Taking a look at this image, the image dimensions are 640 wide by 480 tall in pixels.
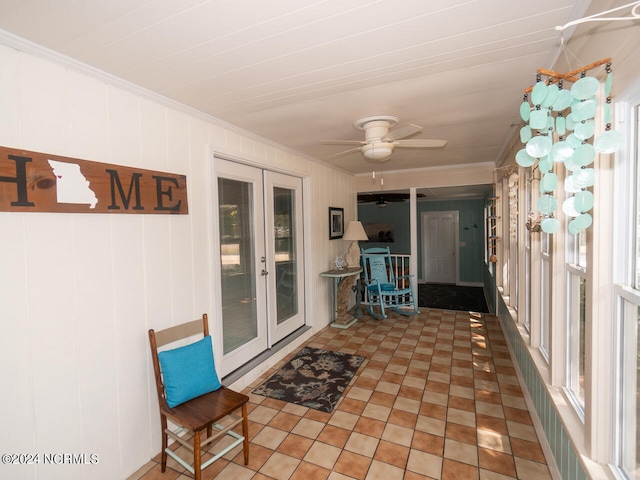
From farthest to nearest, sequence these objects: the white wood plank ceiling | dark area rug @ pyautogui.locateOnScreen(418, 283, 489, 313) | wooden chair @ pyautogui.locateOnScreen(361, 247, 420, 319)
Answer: dark area rug @ pyautogui.locateOnScreen(418, 283, 489, 313) → wooden chair @ pyautogui.locateOnScreen(361, 247, 420, 319) → the white wood plank ceiling

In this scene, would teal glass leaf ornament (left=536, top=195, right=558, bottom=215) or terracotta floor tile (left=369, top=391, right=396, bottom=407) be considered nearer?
teal glass leaf ornament (left=536, top=195, right=558, bottom=215)

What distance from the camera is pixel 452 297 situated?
6266mm

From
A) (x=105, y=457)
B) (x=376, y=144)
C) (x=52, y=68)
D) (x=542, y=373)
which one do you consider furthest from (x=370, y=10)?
(x=105, y=457)

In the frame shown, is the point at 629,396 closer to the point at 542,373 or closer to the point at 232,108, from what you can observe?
the point at 542,373

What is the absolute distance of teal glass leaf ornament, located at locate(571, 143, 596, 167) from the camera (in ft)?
2.88

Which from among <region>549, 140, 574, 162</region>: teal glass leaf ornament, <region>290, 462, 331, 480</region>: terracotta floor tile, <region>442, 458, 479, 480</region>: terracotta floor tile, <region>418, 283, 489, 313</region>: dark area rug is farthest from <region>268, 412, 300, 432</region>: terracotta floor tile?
<region>418, 283, 489, 313</region>: dark area rug

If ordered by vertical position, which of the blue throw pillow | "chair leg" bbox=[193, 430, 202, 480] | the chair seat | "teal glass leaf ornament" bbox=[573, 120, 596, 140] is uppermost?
"teal glass leaf ornament" bbox=[573, 120, 596, 140]

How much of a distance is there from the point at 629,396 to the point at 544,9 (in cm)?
152

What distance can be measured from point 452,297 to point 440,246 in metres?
1.99

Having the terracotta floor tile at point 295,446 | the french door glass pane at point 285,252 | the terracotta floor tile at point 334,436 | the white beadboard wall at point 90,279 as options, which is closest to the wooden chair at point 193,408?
the white beadboard wall at point 90,279

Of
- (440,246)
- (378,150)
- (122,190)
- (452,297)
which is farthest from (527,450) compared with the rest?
(440,246)

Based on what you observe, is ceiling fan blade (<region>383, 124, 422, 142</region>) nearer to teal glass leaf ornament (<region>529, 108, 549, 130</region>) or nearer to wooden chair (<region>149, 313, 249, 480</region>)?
teal glass leaf ornament (<region>529, 108, 549, 130</region>)

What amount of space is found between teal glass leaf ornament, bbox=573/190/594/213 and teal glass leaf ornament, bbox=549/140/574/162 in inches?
4.6

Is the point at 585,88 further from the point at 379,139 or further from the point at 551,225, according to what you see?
the point at 379,139
